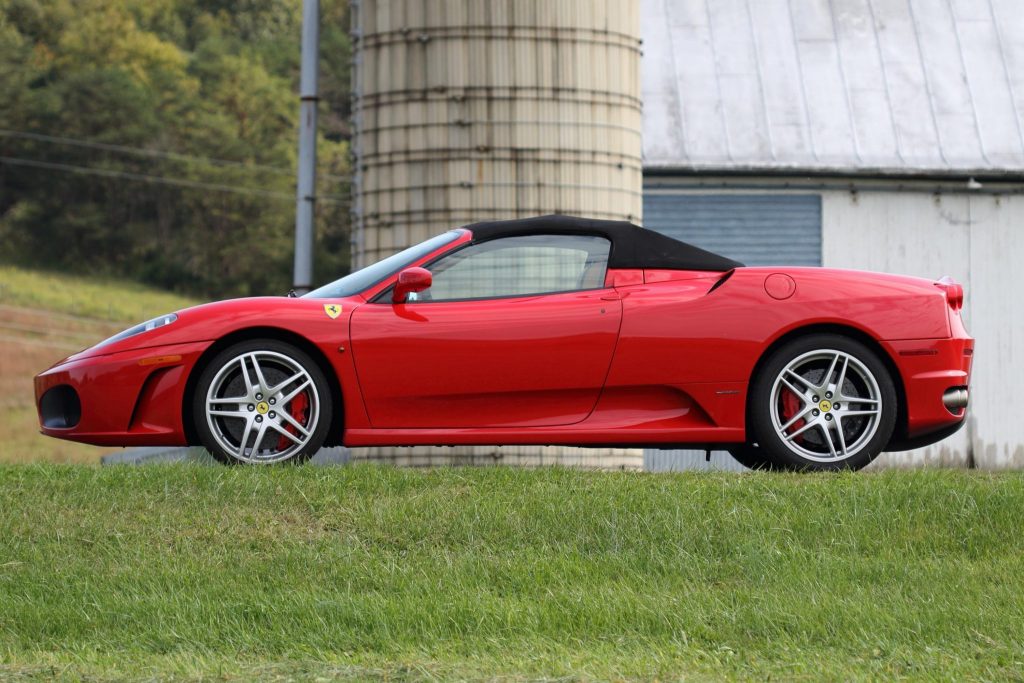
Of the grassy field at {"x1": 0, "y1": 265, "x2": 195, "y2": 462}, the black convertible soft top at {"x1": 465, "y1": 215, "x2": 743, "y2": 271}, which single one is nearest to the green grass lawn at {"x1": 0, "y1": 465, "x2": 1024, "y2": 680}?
the black convertible soft top at {"x1": 465, "y1": 215, "x2": 743, "y2": 271}

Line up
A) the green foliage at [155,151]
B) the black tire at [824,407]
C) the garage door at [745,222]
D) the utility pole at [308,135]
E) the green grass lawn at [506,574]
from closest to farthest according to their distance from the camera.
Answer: the green grass lawn at [506,574] < the black tire at [824,407] < the garage door at [745,222] < the utility pole at [308,135] < the green foliage at [155,151]

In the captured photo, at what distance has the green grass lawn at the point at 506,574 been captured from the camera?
19.1 ft

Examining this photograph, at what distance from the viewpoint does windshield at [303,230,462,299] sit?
857 centimetres

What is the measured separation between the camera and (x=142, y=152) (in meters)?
69.1

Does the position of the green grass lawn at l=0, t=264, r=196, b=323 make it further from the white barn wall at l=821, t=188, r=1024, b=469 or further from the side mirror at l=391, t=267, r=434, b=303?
the side mirror at l=391, t=267, r=434, b=303

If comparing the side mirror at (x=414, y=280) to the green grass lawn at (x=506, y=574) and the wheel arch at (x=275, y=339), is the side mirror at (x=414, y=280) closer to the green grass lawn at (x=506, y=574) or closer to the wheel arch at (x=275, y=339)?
the wheel arch at (x=275, y=339)

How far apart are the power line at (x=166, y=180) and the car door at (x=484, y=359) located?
194 feet

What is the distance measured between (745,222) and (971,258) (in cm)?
272

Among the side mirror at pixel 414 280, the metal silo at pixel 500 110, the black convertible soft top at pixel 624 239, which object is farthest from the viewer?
the metal silo at pixel 500 110

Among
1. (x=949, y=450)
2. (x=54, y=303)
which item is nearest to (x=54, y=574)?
(x=949, y=450)

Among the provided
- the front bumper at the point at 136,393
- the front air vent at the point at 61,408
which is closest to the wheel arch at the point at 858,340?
the front bumper at the point at 136,393

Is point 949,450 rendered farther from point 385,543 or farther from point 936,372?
point 385,543

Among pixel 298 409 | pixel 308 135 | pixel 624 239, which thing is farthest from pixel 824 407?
pixel 308 135

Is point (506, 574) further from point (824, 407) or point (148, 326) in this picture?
point (148, 326)
